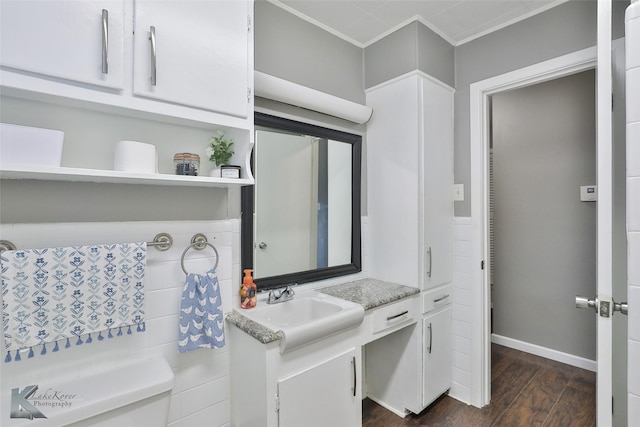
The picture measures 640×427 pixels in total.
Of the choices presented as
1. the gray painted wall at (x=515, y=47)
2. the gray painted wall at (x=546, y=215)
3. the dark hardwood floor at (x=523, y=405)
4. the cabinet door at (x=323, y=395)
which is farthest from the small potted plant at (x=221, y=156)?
the gray painted wall at (x=546, y=215)

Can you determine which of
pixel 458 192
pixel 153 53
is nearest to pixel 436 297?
pixel 458 192

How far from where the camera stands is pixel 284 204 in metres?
1.88

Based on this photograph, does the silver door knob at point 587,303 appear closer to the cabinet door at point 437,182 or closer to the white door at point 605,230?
the white door at point 605,230

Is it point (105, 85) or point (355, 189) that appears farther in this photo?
point (355, 189)

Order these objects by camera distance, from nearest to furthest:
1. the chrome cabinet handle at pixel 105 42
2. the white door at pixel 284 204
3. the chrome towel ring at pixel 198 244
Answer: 1. the chrome cabinet handle at pixel 105 42
2. the chrome towel ring at pixel 198 244
3. the white door at pixel 284 204

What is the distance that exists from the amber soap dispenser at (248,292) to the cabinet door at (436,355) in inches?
42.4

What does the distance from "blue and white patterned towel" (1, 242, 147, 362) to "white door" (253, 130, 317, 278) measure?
647 mm

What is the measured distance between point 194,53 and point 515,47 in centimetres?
190

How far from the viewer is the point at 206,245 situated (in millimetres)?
1454

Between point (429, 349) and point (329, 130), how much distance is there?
60.2 inches

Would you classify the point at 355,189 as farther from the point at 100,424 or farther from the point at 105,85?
the point at 100,424

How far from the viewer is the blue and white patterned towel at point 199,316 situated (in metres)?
1.34

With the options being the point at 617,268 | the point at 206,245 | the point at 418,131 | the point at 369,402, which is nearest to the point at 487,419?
the point at 369,402

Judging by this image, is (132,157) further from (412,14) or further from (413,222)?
(412,14)
